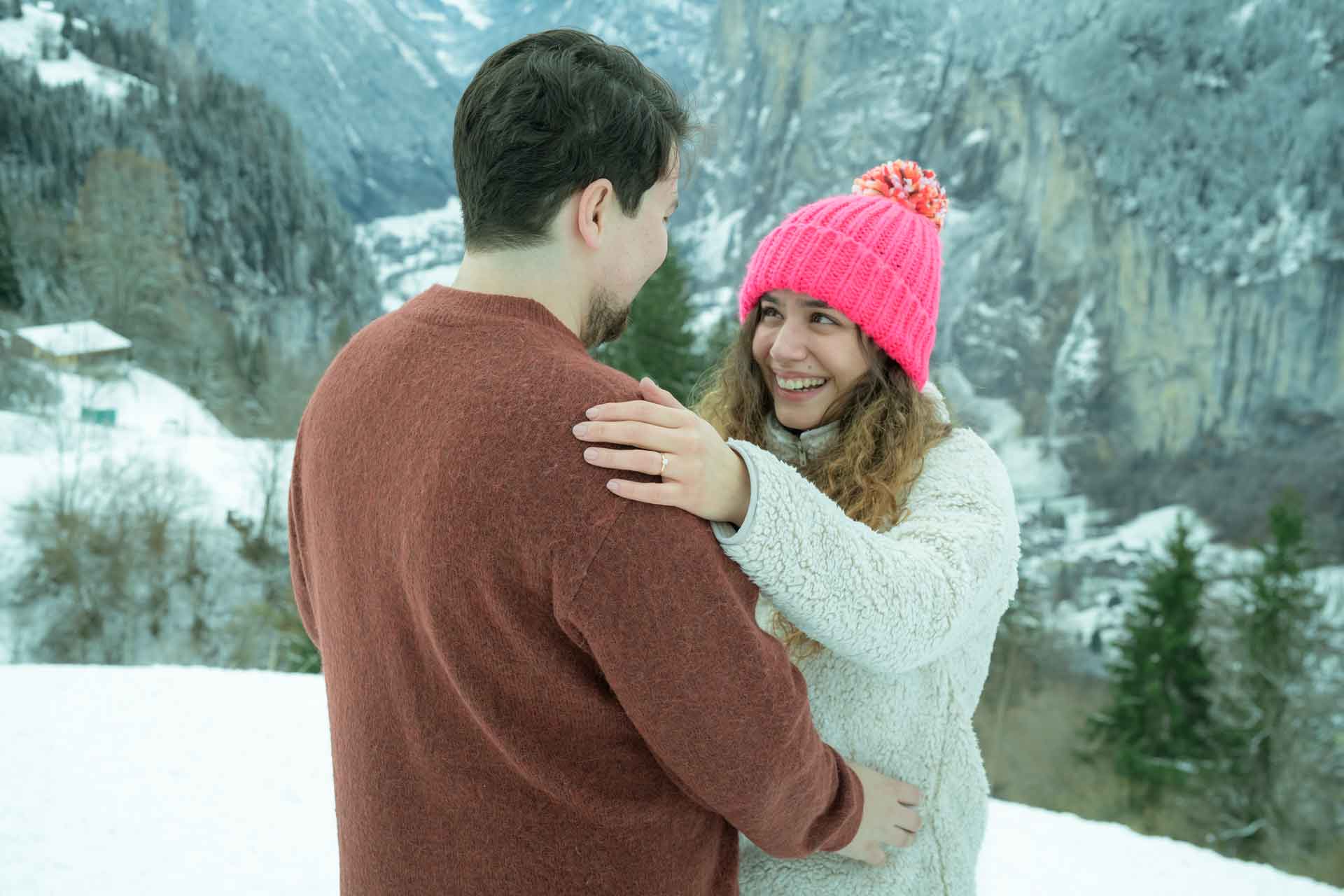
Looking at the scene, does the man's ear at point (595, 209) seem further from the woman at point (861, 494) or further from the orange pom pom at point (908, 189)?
the orange pom pom at point (908, 189)

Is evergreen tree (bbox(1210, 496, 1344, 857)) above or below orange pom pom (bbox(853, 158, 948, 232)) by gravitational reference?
below

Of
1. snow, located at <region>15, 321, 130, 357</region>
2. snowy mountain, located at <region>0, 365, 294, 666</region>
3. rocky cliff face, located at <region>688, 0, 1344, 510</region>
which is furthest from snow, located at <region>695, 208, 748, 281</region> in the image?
snowy mountain, located at <region>0, 365, 294, 666</region>

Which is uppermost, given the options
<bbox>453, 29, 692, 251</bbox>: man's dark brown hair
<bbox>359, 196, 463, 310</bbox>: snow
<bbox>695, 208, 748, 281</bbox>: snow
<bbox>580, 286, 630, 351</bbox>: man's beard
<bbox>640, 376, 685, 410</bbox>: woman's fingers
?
<bbox>695, 208, 748, 281</bbox>: snow

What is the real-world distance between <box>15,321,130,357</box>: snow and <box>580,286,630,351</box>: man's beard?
Result: 1167 inches

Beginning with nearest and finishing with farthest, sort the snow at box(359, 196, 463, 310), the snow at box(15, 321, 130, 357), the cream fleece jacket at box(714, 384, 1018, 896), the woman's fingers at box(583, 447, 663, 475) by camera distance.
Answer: the woman's fingers at box(583, 447, 663, 475)
the cream fleece jacket at box(714, 384, 1018, 896)
the snow at box(15, 321, 130, 357)
the snow at box(359, 196, 463, 310)

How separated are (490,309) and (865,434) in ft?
2.95

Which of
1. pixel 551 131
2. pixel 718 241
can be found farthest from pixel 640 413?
pixel 718 241

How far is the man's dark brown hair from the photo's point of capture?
1.00 m

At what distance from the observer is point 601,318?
112cm

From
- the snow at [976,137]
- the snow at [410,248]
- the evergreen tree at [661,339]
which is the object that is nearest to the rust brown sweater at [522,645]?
the evergreen tree at [661,339]

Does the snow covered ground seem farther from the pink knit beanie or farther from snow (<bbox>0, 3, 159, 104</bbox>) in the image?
snow (<bbox>0, 3, 159, 104</bbox>)

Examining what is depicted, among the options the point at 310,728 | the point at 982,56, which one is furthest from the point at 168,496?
the point at 982,56

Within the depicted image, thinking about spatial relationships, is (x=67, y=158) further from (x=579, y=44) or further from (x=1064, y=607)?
(x=579, y=44)

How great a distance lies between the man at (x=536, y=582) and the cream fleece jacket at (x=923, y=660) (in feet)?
0.66
